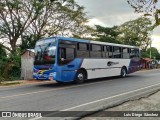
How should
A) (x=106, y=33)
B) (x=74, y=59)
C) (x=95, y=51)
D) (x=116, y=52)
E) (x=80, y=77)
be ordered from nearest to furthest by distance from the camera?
1. (x=74, y=59)
2. (x=80, y=77)
3. (x=95, y=51)
4. (x=116, y=52)
5. (x=106, y=33)

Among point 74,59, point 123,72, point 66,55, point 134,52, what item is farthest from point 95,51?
point 134,52

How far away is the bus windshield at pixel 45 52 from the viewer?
53.2 ft

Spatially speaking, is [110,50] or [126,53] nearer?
[110,50]

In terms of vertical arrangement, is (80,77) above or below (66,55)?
below

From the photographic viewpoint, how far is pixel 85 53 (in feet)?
60.7

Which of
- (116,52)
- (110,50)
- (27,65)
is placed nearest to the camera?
(110,50)

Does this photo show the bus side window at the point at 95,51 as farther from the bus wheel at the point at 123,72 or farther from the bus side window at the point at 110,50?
the bus wheel at the point at 123,72

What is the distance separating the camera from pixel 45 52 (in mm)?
16641

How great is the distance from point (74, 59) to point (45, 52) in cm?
192

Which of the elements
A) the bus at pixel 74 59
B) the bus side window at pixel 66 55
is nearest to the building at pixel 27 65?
the bus at pixel 74 59

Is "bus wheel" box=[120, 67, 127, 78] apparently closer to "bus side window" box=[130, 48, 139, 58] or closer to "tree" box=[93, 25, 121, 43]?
"bus side window" box=[130, 48, 139, 58]

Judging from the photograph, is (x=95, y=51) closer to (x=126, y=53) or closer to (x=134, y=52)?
(x=126, y=53)

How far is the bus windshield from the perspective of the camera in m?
16.2

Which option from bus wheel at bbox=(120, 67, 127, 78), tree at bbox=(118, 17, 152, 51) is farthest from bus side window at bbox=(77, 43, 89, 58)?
tree at bbox=(118, 17, 152, 51)
